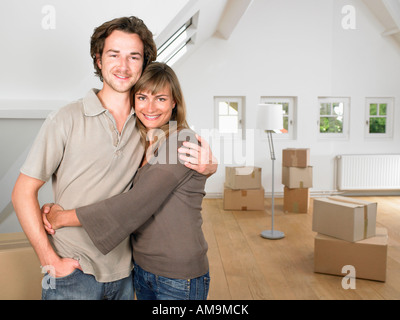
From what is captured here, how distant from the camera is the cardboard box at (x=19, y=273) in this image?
137 centimetres

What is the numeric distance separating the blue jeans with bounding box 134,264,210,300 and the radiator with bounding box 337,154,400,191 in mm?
5467

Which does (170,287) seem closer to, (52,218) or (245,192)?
(52,218)

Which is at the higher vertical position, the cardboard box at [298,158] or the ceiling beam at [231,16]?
the ceiling beam at [231,16]

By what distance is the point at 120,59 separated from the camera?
127 centimetres

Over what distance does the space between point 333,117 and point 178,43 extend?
3164 millimetres

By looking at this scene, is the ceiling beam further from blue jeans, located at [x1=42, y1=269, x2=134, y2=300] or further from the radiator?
blue jeans, located at [x1=42, y1=269, x2=134, y2=300]

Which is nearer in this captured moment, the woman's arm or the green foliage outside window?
the woman's arm

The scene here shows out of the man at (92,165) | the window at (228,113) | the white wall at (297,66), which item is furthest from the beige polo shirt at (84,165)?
the window at (228,113)

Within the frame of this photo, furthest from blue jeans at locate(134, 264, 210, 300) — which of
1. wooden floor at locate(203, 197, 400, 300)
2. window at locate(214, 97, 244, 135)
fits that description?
window at locate(214, 97, 244, 135)

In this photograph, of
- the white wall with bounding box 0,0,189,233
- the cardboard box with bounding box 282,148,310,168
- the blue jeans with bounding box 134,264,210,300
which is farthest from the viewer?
the cardboard box with bounding box 282,148,310,168

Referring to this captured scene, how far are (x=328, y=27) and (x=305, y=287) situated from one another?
188 inches

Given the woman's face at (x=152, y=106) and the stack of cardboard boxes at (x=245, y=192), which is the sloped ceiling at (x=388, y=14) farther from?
the woman's face at (x=152, y=106)

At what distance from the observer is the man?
1.14 metres

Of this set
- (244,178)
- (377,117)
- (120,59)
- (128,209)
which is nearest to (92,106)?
(120,59)
